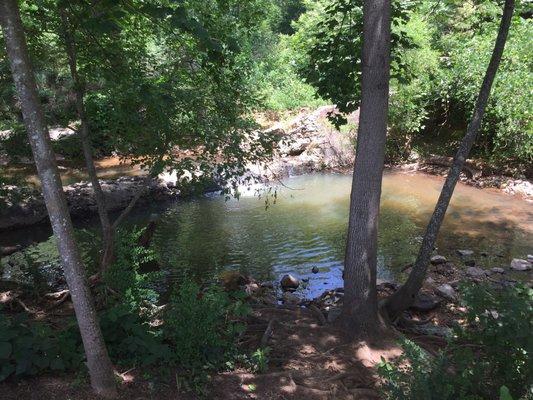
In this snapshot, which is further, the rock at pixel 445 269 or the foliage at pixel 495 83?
the foliage at pixel 495 83

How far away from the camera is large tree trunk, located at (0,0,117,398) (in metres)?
2.73

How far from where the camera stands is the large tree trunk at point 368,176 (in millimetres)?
4520

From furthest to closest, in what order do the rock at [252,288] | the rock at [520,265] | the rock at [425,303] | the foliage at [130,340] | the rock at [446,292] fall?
1. the rock at [520,265]
2. the rock at [252,288]
3. the rock at [446,292]
4. the rock at [425,303]
5. the foliage at [130,340]

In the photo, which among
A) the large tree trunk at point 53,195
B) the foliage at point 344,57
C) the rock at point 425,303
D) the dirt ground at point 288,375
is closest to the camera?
the large tree trunk at point 53,195

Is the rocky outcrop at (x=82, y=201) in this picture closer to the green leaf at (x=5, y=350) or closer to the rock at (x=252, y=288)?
the rock at (x=252, y=288)

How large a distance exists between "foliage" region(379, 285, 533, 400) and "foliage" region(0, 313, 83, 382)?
8.10 feet

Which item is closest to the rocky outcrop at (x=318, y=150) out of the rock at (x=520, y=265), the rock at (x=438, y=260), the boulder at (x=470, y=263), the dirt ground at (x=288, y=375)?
the rock at (x=438, y=260)

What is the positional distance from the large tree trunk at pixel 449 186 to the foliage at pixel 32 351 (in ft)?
12.7

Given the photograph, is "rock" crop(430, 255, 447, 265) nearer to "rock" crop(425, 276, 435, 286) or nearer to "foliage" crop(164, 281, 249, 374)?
"rock" crop(425, 276, 435, 286)

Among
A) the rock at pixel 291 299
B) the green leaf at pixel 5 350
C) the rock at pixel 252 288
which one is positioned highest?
the green leaf at pixel 5 350

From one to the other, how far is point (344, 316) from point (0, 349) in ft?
11.0

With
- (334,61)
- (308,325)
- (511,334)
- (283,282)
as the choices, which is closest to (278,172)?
(283,282)

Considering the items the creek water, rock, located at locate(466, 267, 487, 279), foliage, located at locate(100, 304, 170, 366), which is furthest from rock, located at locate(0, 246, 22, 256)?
rock, located at locate(466, 267, 487, 279)

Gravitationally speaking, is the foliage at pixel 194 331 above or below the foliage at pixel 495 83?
below
